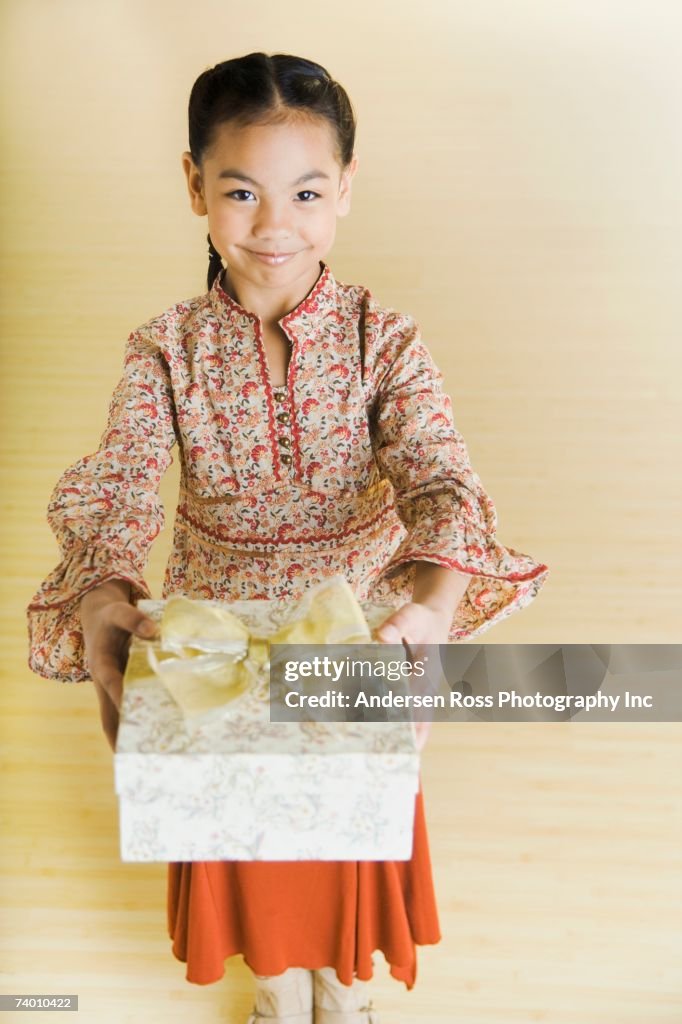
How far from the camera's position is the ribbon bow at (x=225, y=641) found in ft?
2.68

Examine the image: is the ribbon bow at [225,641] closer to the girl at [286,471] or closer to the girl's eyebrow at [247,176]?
the girl at [286,471]

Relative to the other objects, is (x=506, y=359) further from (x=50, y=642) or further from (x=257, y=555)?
(x=50, y=642)

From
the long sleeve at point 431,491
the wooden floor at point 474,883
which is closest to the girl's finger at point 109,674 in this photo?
the long sleeve at point 431,491

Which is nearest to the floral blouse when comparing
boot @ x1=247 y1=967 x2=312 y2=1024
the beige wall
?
boot @ x1=247 y1=967 x2=312 y2=1024

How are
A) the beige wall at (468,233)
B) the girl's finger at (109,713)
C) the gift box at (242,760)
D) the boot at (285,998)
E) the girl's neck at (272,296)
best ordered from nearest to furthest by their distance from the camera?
the gift box at (242,760) < the girl's finger at (109,713) < the girl's neck at (272,296) < the boot at (285,998) < the beige wall at (468,233)

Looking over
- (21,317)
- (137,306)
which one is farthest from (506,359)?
(21,317)

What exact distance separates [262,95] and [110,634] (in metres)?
0.52

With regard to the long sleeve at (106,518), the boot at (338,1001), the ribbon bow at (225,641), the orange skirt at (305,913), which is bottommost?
the boot at (338,1001)

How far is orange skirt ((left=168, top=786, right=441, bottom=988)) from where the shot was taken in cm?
114

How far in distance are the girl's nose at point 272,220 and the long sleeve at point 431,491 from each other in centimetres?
16

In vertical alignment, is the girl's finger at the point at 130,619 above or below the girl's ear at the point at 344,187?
below

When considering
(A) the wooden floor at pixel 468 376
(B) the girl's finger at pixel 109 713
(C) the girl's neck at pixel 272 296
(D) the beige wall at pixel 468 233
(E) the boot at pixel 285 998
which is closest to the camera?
(B) the girl's finger at pixel 109 713

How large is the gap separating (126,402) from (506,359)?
54.5 inches

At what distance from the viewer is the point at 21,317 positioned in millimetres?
2365
